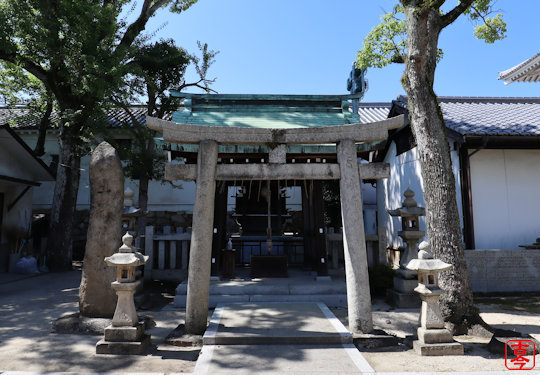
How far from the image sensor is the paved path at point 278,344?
4.62 metres

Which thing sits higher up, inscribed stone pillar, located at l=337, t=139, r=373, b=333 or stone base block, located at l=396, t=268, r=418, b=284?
inscribed stone pillar, located at l=337, t=139, r=373, b=333

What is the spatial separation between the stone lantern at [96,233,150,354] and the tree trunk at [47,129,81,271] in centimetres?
1063

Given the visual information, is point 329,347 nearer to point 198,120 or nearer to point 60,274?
point 198,120

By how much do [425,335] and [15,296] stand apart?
1089cm

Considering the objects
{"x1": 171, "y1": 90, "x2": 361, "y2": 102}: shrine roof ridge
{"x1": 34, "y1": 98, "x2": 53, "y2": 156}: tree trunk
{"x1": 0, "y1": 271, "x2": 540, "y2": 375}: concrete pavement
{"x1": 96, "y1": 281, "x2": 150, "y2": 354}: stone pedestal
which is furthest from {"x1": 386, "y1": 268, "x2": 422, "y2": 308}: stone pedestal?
{"x1": 34, "y1": 98, "x2": 53, "y2": 156}: tree trunk

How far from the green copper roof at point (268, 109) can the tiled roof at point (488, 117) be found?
13.9ft

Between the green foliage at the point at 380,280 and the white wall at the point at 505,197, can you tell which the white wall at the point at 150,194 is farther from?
the white wall at the point at 505,197

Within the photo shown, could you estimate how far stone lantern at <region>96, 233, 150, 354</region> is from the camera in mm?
5281

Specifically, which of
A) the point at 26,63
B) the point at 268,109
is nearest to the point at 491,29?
the point at 268,109

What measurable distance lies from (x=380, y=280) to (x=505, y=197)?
5.29 metres

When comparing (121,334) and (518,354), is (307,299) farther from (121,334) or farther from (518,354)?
(121,334)

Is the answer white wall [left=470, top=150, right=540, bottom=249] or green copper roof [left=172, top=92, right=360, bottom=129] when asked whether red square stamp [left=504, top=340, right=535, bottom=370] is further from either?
white wall [left=470, top=150, right=540, bottom=249]

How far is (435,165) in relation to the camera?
671 cm

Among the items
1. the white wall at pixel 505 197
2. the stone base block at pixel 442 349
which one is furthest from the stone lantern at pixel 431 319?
the white wall at pixel 505 197
